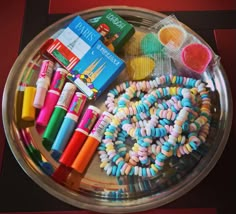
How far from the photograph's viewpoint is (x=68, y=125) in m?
0.63

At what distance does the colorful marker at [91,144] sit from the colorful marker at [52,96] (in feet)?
0.29

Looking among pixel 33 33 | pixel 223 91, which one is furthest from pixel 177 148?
pixel 33 33

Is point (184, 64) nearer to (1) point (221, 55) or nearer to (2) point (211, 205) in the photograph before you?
(1) point (221, 55)

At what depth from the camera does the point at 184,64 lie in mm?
681

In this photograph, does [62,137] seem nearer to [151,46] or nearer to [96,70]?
[96,70]

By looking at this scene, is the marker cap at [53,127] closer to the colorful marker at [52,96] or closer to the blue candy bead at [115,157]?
the colorful marker at [52,96]

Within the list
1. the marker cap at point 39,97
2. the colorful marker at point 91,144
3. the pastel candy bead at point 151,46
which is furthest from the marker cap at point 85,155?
the pastel candy bead at point 151,46

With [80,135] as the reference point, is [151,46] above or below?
above

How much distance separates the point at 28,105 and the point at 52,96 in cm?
5

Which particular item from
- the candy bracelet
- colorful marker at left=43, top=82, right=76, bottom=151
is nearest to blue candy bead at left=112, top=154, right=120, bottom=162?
the candy bracelet

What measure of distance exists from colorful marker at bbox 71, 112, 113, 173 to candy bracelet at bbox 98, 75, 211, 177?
1 centimetres

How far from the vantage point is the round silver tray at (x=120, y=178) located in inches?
23.5

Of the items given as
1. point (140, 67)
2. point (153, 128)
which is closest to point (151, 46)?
point (140, 67)

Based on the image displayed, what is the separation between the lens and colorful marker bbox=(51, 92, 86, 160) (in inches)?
24.5
